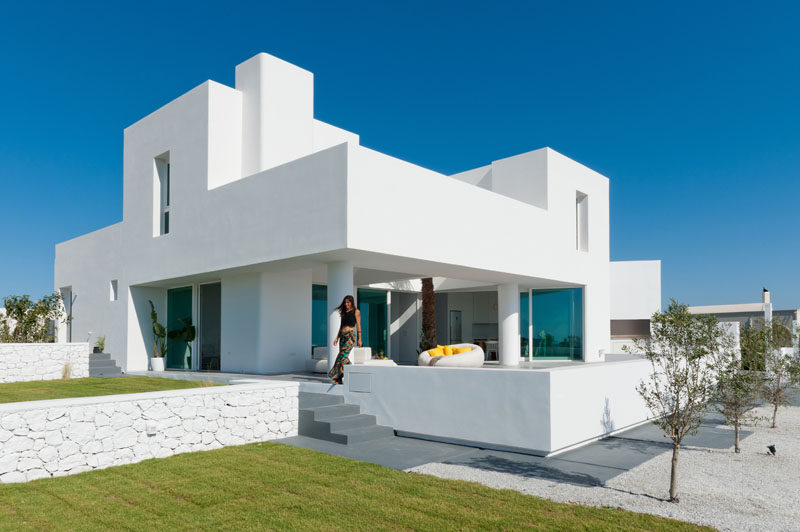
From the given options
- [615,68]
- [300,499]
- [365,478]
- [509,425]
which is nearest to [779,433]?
[509,425]

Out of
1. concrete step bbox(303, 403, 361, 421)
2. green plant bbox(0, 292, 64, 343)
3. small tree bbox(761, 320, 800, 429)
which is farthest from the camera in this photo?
green plant bbox(0, 292, 64, 343)

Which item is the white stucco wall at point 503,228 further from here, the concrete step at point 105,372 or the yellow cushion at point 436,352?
the concrete step at point 105,372

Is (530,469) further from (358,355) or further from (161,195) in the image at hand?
(161,195)

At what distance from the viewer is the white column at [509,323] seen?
20.7 metres

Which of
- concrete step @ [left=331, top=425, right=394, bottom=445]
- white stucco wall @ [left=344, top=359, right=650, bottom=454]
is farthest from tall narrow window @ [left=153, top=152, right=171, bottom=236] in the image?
concrete step @ [left=331, top=425, right=394, bottom=445]

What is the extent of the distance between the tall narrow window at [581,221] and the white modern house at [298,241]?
2.3 inches

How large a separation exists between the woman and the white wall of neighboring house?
131 centimetres

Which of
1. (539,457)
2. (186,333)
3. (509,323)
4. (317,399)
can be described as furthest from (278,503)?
(509,323)

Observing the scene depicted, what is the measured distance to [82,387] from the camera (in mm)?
13773

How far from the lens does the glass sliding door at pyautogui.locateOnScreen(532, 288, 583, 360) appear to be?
2252cm

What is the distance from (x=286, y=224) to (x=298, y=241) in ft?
2.14

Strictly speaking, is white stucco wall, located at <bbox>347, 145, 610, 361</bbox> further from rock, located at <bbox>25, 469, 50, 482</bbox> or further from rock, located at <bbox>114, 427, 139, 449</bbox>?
rock, located at <bbox>25, 469, 50, 482</bbox>

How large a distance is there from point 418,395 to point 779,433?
7615 mm

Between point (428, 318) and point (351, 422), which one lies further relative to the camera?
point (428, 318)
